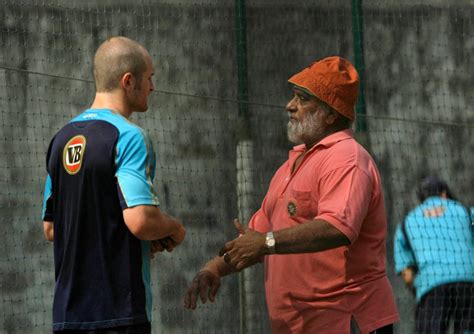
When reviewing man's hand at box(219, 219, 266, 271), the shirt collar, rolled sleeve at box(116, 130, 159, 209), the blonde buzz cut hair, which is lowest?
man's hand at box(219, 219, 266, 271)

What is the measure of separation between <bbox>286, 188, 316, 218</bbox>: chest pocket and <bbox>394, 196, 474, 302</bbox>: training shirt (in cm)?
367

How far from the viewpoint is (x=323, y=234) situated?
383cm

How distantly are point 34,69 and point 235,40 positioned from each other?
1.34 meters

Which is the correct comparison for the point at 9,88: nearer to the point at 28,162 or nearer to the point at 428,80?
the point at 28,162

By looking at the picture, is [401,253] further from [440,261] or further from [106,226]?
[106,226]

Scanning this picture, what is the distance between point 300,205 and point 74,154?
0.86 meters

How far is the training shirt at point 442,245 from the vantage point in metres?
7.71

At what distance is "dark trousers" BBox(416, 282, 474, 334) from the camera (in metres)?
7.75

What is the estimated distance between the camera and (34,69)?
6.43 meters

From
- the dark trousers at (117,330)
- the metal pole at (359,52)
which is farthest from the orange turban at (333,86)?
the metal pole at (359,52)

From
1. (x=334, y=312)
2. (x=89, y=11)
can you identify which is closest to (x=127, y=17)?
(x=89, y=11)

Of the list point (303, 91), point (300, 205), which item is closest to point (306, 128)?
point (303, 91)

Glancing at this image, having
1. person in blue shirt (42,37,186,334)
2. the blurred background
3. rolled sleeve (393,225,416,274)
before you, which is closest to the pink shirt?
person in blue shirt (42,37,186,334)

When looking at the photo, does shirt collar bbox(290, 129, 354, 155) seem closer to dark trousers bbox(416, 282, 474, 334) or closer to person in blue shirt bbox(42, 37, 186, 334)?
person in blue shirt bbox(42, 37, 186, 334)
